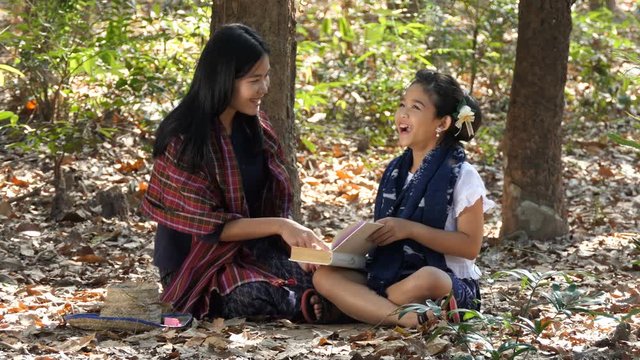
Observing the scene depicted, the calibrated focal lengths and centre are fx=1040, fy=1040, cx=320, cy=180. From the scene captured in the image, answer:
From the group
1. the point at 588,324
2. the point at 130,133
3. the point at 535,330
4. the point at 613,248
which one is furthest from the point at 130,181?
the point at 535,330

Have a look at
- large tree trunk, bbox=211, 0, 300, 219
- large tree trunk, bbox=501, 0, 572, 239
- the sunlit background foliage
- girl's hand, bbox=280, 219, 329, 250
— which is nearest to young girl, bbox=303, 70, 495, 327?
girl's hand, bbox=280, 219, 329, 250

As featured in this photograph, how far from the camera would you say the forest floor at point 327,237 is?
4172 millimetres

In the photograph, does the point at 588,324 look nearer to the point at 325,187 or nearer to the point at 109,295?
the point at 109,295

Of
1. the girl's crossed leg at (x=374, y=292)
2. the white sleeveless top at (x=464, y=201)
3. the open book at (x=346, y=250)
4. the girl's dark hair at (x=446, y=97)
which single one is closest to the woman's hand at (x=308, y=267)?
the girl's crossed leg at (x=374, y=292)

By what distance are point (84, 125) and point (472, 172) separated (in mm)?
3849

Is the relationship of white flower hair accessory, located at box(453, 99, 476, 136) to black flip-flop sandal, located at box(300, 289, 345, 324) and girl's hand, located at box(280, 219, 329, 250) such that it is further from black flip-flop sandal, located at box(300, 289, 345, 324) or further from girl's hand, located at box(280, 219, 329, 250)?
black flip-flop sandal, located at box(300, 289, 345, 324)

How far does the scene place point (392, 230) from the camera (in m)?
4.80

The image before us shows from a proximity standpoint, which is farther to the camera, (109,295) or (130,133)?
(130,133)

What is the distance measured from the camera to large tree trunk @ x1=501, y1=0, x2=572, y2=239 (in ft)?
22.9

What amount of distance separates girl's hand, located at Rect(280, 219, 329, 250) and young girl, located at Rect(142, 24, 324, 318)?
2cm

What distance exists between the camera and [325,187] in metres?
8.84

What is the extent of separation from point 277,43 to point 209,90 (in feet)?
3.42

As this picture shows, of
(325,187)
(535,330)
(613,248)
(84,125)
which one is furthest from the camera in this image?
(325,187)

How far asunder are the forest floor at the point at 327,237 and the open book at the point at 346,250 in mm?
322
